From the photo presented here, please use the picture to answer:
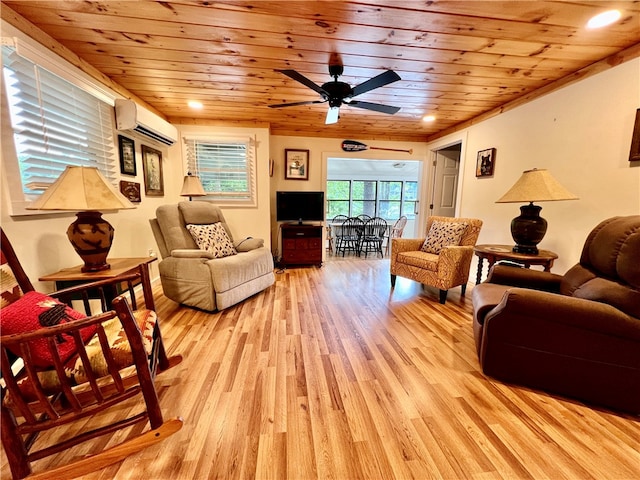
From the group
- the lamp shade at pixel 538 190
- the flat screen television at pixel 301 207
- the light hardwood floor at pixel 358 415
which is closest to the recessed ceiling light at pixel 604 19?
the lamp shade at pixel 538 190

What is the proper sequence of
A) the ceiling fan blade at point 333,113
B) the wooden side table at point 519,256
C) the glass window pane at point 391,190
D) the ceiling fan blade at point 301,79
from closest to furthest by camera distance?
the ceiling fan blade at point 301,79
the wooden side table at point 519,256
the ceiling fan blade at point 333,113
the glass window pane at point 391,190

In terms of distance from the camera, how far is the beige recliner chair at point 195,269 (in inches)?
Answer: 94.1

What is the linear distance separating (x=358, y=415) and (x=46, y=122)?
103 inches

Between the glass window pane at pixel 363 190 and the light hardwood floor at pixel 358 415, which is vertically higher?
the glass window pane at pixel 363 190

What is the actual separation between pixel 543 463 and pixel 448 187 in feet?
13.9

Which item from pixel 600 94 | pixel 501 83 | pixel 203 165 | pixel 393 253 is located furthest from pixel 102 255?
pixel 600 94

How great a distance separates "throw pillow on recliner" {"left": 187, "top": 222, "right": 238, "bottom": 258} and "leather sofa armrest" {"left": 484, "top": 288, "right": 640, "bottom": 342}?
2.45 meters

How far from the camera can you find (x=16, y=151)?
1.50 meters

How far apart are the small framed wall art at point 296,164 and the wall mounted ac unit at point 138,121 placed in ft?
5.85

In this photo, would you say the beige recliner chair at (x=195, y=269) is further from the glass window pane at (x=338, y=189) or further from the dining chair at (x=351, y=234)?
the glass window pane at (x=338, y=189)

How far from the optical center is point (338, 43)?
1813 mm

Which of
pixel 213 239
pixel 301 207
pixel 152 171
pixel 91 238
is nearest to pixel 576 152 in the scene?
pixel 301 207

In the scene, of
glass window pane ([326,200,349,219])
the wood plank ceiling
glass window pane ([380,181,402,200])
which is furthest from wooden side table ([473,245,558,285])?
glass window pane ([380,181,402,200])

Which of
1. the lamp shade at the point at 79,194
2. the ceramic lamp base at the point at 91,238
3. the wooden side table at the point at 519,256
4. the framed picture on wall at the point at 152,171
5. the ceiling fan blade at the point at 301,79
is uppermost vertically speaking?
the ceiling fan blade at the point at 301,79
